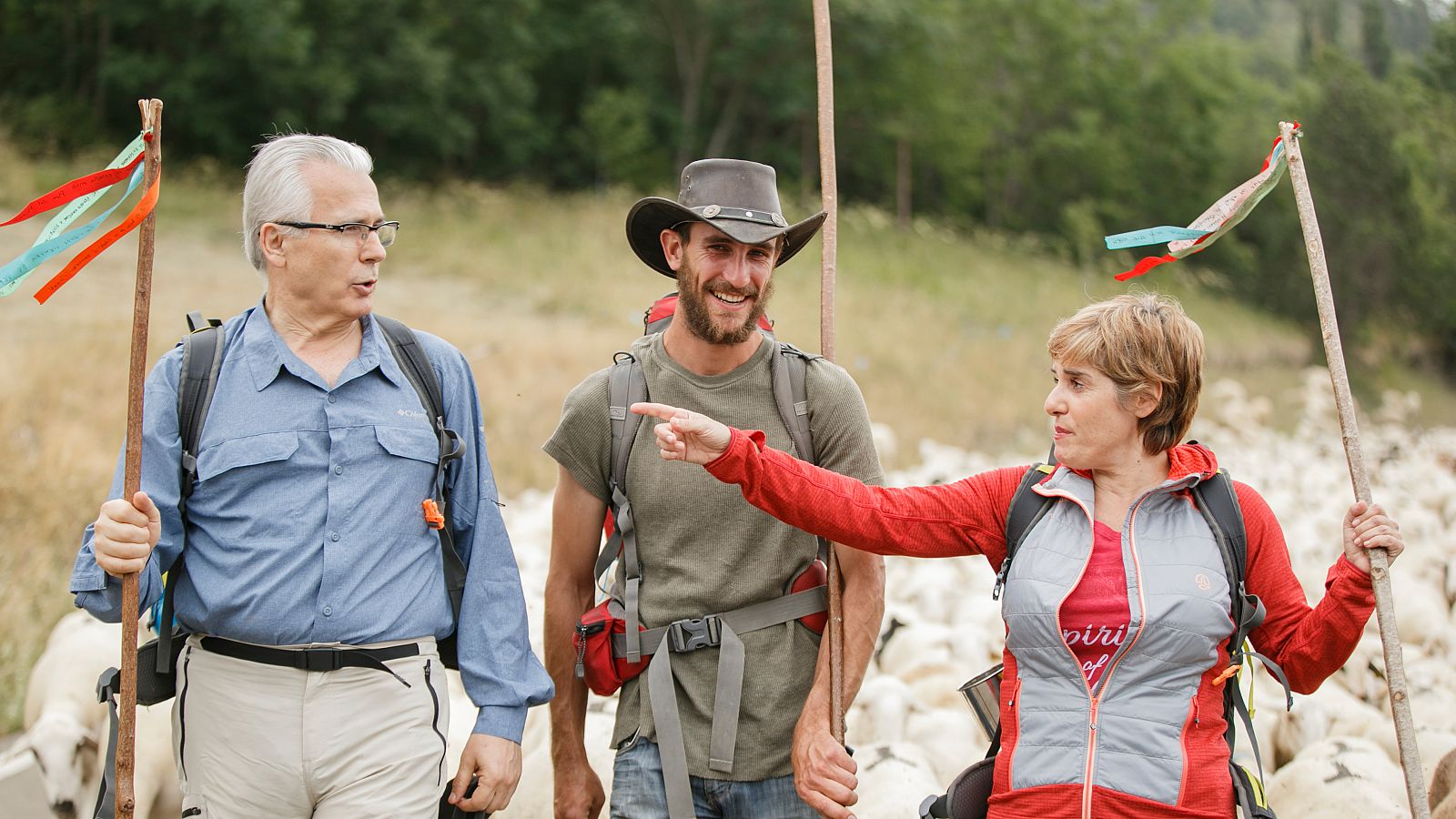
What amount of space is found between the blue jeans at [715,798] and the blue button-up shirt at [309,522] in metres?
0.32

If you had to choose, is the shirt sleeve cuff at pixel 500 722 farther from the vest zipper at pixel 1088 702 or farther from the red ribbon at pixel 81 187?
the red ribbon at pixel 81 187

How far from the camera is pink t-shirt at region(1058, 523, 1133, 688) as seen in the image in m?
2.85

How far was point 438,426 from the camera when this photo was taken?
3.33 metres

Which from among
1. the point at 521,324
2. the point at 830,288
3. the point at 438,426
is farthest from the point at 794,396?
the point at 521,324

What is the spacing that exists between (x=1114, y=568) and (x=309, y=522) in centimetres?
183

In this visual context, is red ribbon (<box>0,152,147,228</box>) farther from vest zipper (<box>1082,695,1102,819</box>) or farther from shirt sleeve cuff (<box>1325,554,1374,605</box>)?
shirt sleeve cuff (<box>1325,554,1374,605</box>)

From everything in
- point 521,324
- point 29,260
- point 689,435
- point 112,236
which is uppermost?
point 521,324

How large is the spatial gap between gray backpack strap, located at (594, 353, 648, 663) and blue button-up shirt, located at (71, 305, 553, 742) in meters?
0.30

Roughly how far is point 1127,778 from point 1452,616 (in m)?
7.07

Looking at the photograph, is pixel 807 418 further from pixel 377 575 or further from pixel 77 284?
pixel 77 284

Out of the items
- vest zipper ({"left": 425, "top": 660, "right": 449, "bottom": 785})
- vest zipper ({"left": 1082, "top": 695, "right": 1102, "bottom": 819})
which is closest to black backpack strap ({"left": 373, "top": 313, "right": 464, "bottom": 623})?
vest zipper ({"left": 425, "top": 660, "right": 449, "bottom": 785})

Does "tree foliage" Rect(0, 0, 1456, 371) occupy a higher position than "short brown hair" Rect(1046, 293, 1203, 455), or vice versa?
"tree foliage" Rect(0, 0, 1456, 371)

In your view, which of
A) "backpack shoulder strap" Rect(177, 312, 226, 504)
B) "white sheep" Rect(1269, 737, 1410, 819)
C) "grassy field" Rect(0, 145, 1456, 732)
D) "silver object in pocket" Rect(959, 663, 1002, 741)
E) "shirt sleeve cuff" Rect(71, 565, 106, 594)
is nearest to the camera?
"shirt sleeve cuff" Rect(71, 565, 106, 594)

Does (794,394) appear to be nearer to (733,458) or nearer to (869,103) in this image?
(733,458)
